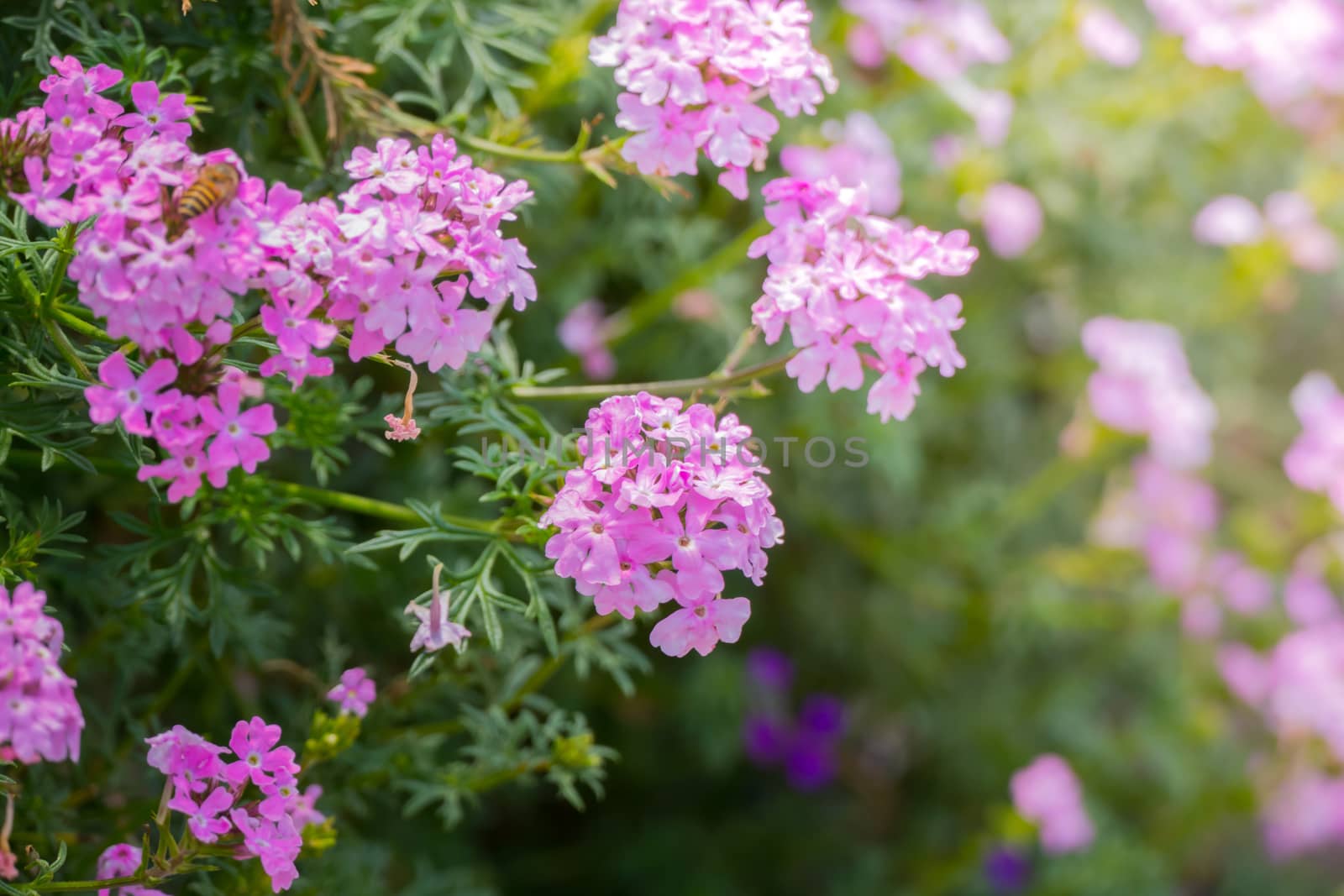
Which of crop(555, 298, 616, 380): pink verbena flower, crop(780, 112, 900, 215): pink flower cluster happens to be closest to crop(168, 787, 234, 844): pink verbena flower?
crop(555, 298, 616, 380): pink verbena flower

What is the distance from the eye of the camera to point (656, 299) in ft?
4.91

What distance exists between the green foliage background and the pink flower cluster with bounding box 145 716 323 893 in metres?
0.16

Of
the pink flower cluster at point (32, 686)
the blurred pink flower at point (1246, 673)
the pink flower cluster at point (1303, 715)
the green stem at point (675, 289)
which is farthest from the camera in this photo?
the blurred pink flower at point (1246, 673)

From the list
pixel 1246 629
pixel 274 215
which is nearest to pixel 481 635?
pixel 274 215

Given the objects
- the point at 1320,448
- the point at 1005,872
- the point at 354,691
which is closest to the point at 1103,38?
the point at 1320,448

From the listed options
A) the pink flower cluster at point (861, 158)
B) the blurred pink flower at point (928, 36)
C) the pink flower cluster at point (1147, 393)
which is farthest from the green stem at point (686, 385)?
the pink flower cluster at point (1147, 393)

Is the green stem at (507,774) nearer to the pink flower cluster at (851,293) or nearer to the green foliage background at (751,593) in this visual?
the green foliage background at (751,593)

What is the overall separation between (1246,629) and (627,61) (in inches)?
82.3

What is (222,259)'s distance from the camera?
2.43 ft

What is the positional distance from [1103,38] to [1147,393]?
0.62 meters

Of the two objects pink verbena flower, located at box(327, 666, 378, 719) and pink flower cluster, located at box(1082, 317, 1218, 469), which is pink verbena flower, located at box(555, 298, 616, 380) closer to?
pink verbena flower, located at box(327, 666, 378, 719)

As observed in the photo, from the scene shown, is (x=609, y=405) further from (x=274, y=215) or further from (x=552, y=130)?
(x=552, y=130)

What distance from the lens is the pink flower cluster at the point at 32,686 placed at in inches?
27.5

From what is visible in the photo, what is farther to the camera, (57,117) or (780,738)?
(780,738)
